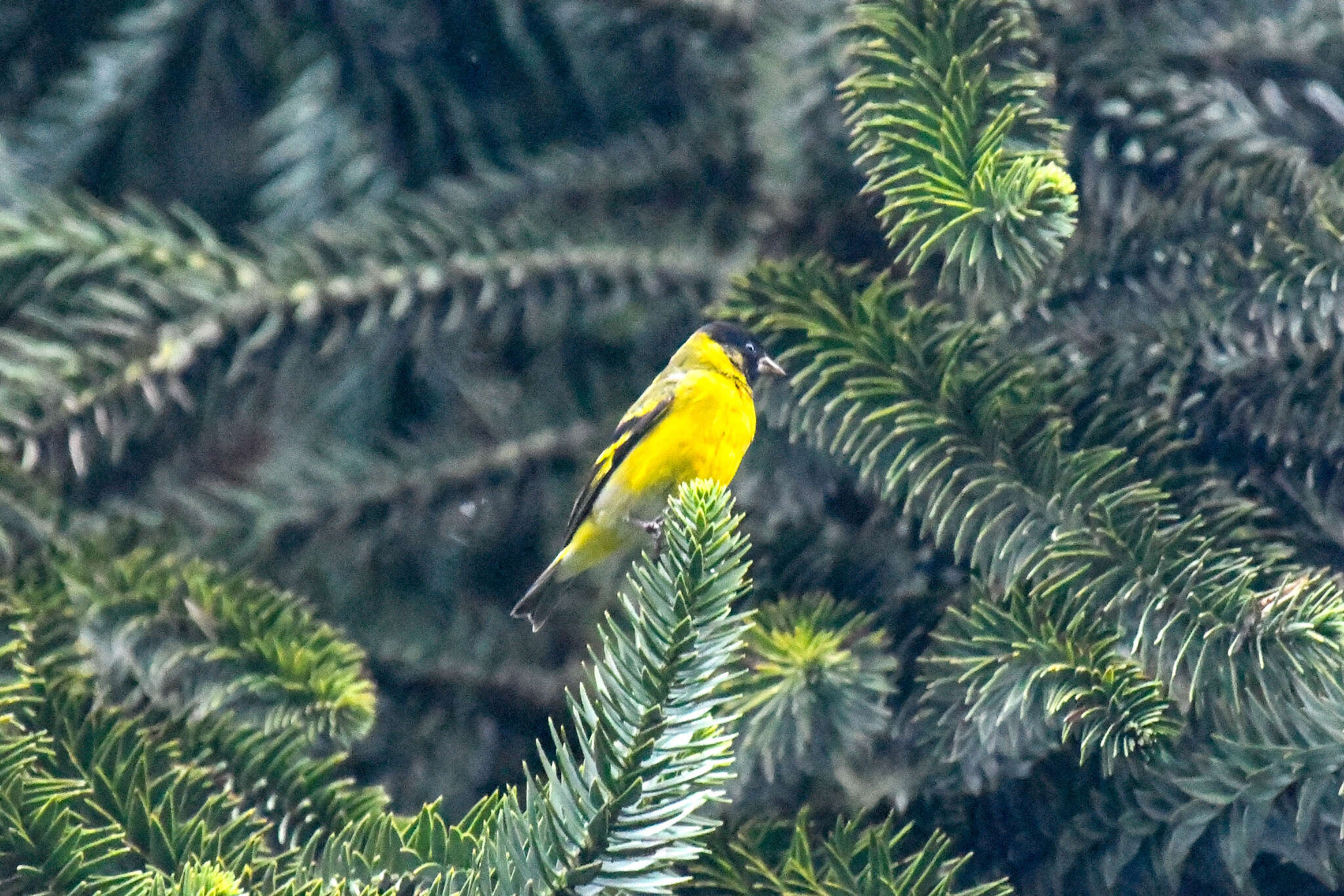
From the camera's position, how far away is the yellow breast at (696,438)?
2598 millimetres

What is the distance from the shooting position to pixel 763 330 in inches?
74.0

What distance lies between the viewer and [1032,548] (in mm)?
1590

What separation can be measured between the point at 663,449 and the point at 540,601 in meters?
0.62

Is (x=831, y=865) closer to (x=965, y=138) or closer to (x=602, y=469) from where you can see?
(x=965, y=138)

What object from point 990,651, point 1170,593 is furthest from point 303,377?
point 1170,593

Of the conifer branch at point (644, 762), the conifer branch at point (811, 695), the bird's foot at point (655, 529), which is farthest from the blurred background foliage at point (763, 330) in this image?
the bird's foot at point (655, 529)

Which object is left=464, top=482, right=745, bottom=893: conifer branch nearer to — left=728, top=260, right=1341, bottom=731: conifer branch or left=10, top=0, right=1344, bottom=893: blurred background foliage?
left=10, top=0, right=1344, bottom=893: blurred background foliage

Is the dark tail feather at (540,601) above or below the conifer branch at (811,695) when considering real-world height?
below

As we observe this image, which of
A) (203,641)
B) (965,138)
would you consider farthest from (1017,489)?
(203,641)

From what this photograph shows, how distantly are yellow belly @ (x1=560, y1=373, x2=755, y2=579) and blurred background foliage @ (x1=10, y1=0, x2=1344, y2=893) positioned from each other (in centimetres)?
23

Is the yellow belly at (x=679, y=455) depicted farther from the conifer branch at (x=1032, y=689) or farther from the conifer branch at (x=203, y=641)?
the conifer branch at (x=1032, y=689)

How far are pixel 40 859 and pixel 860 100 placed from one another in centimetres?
134

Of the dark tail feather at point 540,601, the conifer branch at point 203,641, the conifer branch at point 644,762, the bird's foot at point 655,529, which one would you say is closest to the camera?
the conifer branch at point 644,762

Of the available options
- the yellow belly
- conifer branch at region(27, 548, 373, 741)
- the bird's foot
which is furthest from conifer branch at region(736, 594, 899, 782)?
the bird's foot
